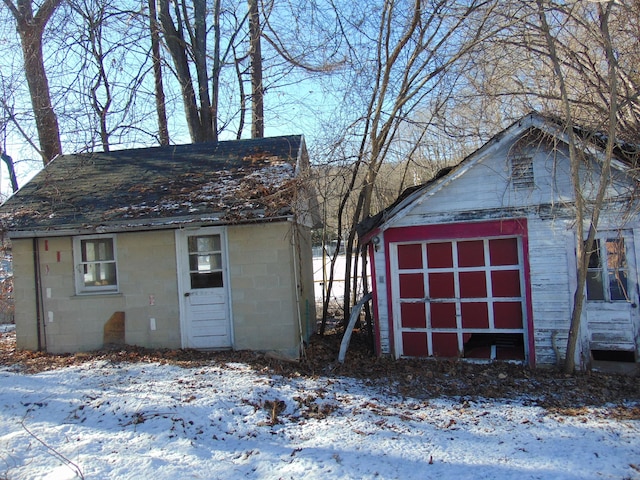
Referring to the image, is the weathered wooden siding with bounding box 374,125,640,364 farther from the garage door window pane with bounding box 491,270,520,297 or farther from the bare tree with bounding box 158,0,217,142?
the bare tree with bounding box 158,0,217,142

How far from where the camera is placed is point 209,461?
467 centimetres

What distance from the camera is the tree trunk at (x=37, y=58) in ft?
47.8

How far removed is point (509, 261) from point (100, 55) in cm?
1371

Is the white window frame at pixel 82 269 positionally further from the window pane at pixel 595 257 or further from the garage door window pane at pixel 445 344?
the window pane at pixel 595 257

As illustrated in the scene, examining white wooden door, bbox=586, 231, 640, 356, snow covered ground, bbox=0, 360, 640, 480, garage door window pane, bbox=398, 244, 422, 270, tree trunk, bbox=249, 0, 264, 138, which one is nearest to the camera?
snow covered ground, bbox=0, 360, 640, 480

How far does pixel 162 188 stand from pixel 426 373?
6.33 meters

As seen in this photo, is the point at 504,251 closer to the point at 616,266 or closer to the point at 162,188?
the point at 616,266

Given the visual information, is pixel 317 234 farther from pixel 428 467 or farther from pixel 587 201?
pixel 428 467

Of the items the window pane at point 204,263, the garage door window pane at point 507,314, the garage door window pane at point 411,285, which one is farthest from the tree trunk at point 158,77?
the garage door window pane at point 507,314

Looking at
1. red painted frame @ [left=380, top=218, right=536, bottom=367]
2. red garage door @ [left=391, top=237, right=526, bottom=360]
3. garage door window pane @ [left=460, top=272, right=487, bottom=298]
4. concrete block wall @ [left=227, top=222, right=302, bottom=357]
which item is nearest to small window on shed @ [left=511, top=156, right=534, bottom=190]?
red painted frame @ [left=380, top=218, right=536, bottom=367]

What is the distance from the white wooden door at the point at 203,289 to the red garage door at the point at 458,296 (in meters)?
3.25

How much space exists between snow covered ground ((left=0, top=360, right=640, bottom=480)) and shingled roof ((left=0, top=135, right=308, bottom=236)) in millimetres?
2904

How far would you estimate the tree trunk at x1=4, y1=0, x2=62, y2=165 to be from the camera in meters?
14.6

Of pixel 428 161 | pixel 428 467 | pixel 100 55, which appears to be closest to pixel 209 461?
pixel 428 467
